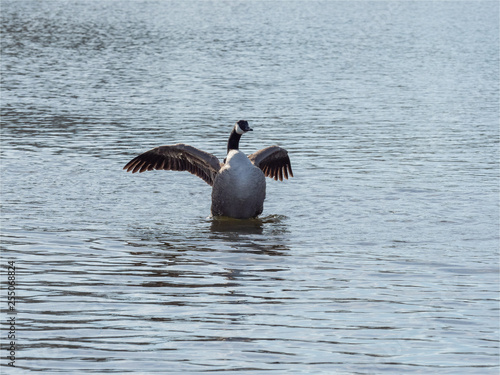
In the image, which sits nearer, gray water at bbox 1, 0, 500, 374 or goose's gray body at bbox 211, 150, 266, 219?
gray water at bbox 1, 0, 500, 374

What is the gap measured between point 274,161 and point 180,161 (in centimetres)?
209

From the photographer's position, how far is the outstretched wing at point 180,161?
16.7 meters

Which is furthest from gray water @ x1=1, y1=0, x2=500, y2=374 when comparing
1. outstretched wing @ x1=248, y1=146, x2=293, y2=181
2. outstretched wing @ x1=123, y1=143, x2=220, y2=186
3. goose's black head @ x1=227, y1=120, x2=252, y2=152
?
goose's black head @ x1=227, y1=120, x2=252, y2=152

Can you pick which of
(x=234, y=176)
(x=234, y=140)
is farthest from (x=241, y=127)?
(x=234, y=176)

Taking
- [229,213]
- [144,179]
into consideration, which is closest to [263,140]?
[144,179]

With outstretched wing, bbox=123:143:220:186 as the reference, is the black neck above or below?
above

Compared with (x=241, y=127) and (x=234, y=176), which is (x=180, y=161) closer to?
(x=241, y=127)

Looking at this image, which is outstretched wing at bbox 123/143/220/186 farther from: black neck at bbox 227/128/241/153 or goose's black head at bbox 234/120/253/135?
goose's black head at bbox 234/120/253/135

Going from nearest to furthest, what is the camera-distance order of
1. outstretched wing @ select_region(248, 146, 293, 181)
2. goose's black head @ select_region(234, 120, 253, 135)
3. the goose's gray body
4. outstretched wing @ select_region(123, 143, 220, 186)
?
1. the goose's gray body
2. goose's black head @ select_region(234, 120, 253, 135)
3. outstretched wing @ select_region(123, 143, 220, 186)
4. outstretched wing @ select_region(248, 146, 293, 181)

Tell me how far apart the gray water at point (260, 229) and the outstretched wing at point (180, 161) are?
1.96 ft

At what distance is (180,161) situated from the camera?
1767 cm

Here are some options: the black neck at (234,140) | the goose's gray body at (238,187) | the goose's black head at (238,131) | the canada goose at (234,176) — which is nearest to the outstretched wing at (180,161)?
the canada goose at (234,176)

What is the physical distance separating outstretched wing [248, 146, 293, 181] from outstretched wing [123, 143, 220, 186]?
916mm

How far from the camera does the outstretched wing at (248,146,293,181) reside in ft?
55.7
